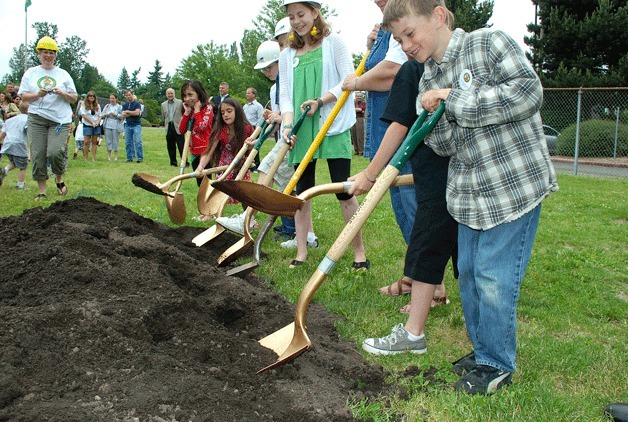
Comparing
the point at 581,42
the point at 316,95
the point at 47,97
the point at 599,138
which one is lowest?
the point at 599,138

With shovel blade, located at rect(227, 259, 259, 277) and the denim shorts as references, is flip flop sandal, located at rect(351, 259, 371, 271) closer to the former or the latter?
shovel blade, located at rect(227, 259, 259, 277)

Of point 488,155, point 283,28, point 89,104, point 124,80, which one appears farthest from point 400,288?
point 124,80

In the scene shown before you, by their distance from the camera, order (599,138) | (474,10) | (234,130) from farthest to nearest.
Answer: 1. (474,10)
2. (599,138)
3. (234,130)

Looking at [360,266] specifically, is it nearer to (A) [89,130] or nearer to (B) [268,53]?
(B) [268,53]

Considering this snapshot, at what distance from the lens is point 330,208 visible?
8.33 meters

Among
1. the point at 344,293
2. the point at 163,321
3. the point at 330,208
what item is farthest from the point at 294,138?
the point at 330,208

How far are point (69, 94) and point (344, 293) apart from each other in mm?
5656

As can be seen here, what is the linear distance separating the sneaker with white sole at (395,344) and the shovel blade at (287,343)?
19.5 inches

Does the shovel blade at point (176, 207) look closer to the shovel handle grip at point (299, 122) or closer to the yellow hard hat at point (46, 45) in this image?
the shovel handle grip at point (299, 122)

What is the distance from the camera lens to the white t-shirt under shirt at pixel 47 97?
8062 mm

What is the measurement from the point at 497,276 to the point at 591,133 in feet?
52.9

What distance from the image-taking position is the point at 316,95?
16.5ft

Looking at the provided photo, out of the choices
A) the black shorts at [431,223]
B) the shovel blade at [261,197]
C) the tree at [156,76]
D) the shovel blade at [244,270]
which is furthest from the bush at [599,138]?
the tree at [156,76]

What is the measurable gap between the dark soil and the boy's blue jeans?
558mm
